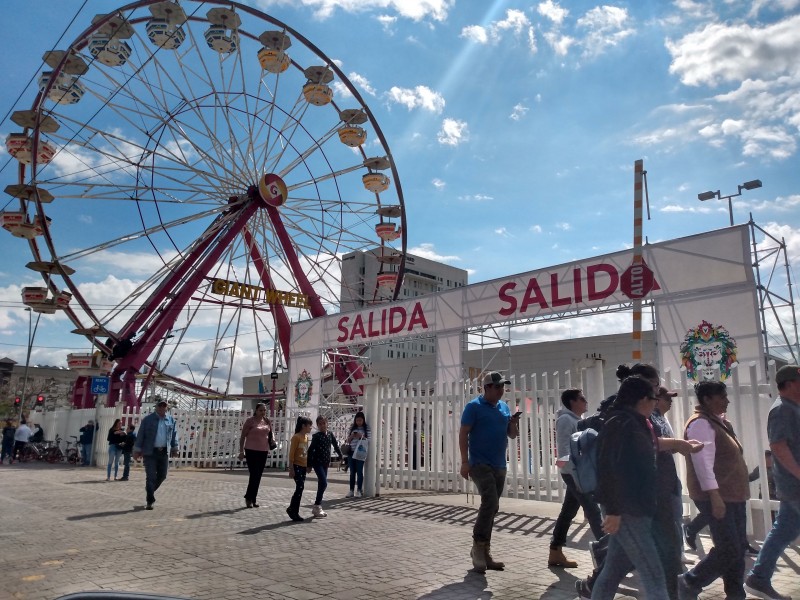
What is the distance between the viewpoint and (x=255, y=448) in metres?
9.88

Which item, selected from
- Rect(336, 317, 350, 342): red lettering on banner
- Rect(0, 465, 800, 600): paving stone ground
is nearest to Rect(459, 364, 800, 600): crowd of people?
Rect(0, 465, 800, 600): paving stone ground

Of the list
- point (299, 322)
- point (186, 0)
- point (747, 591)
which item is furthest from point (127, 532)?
point (186, 0)

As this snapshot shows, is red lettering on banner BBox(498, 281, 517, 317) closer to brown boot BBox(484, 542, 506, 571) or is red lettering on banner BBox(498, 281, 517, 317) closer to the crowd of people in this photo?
the crowd of people

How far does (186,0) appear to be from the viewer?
66.5ft

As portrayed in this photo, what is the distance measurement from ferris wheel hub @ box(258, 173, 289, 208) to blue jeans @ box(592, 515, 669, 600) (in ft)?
67.7

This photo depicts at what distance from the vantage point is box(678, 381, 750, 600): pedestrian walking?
13.9 ft

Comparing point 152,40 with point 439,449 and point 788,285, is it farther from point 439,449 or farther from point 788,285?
point 788,285

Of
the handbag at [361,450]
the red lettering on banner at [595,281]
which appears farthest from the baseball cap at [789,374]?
the red lettering on banner at [595,281]

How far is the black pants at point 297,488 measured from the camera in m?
8.43

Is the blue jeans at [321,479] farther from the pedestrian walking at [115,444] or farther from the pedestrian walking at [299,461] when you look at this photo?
the pedestrian walking at [115,444]

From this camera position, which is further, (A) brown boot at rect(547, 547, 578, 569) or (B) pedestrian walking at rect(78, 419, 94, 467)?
(B) pedestrian walking at rect(78, 419, 94, 467)

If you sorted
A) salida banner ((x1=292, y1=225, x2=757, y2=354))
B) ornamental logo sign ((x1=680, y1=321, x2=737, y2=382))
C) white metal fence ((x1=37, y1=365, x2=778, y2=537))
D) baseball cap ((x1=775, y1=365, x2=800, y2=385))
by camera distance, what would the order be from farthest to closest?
salida banner ((x1=292, y1=225, x2=757, y2=354)), ornamental logo sign ((x1=680, y1=321, x2=737, y2=382)), white metal fence ((x1=37, y1=365, x2=778, y2=537)), baseball cap ((x1=775, y1=365, x2=800, y2=385))

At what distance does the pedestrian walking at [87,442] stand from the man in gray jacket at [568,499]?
1770 cm

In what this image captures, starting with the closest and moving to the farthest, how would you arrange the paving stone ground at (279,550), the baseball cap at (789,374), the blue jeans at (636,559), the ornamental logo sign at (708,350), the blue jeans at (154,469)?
the blue jeans at (636,559) → the baseball cap at (789,374) → the paving stone ground at (279,550) → the blue jeans at (154,469) → the ornamental logo sign at (708,350)
